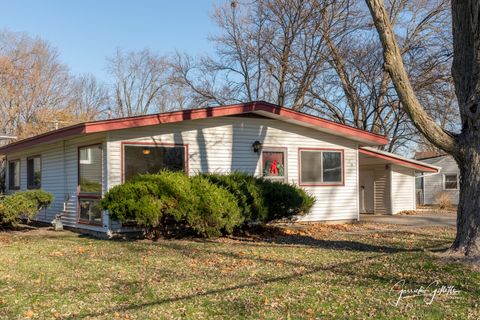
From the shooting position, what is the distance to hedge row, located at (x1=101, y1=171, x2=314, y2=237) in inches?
383

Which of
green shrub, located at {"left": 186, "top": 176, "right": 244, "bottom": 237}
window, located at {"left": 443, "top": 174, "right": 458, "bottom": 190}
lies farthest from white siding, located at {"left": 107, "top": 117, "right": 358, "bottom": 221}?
window, located at {"left": 443, "top": 174, "right": 458, "bottom": 190}

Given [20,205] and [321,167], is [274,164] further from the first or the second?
[20,205]

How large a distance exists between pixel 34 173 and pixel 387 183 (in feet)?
42.1

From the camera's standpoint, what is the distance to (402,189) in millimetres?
19688

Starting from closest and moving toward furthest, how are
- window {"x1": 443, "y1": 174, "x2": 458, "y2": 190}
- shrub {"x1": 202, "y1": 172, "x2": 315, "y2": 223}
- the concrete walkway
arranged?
shrub {"x1": 202, "y1": 172, "x2": 315, "y2": 223}, the concrete walkway, window {"x1": 443, "y1": 174, "x2": 458, "y2": 190}

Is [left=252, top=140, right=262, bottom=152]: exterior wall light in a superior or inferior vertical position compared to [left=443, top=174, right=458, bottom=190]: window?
superior

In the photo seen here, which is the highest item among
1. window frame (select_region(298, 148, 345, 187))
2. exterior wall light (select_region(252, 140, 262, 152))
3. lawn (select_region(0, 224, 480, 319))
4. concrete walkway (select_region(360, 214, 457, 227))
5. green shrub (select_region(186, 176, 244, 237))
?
exterior wall light (select_region(252, 140, 262, 152))

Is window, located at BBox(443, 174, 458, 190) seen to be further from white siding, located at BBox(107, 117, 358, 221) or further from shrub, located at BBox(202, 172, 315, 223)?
shrub, located at BBox(202, 172, 315, 223)

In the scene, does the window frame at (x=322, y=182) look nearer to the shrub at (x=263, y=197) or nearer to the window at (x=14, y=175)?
the shrub at (x=263, y=197)

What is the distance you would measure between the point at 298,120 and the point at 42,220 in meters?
8.48

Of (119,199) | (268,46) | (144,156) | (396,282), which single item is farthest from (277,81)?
(396,282)

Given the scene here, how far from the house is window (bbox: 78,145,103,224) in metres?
0.02

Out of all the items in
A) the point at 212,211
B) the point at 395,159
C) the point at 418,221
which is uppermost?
the point at 395,159

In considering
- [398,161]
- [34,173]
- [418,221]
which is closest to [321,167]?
[418,221]
